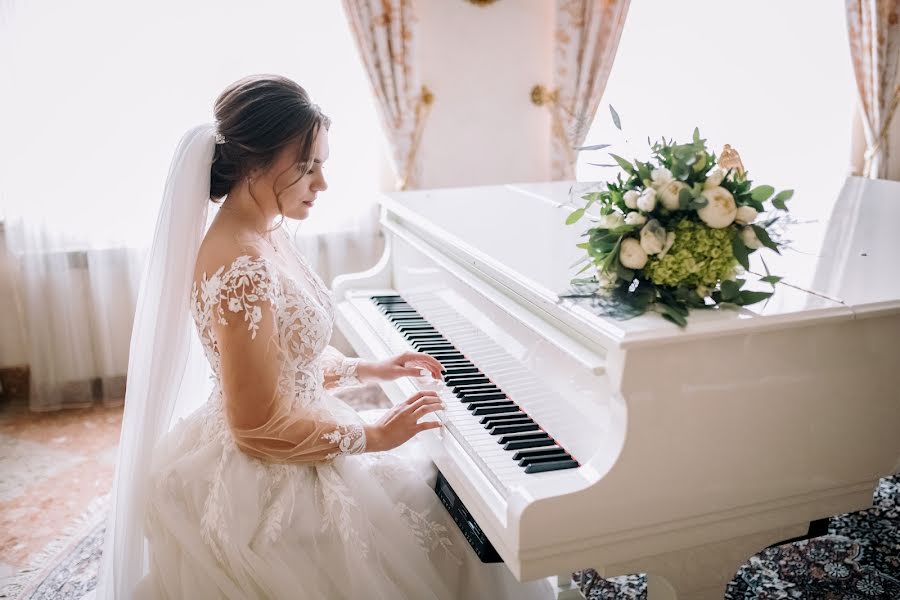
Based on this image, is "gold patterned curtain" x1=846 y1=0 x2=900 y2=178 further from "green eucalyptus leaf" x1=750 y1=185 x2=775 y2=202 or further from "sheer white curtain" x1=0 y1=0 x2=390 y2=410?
"green eucalyptus leaf" x1=750 y1=185 x2=775 y2=202

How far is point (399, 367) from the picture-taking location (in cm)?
240

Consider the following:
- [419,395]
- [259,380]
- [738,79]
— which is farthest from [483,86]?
[259,380]

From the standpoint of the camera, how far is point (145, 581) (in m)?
1.91

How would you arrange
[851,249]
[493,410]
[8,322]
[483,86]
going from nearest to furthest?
[493,410] < [851,249] < [8,322] < [483,86]

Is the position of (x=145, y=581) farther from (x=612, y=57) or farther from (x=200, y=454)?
(x=612, y=57)

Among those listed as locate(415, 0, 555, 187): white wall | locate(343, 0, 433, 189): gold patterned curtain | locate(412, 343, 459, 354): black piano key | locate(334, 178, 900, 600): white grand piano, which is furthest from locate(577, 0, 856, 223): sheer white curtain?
locate(334, 178, 900, 600): white grand piano

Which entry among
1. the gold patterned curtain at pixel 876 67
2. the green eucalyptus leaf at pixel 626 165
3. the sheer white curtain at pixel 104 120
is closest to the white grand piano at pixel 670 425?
the green eucalyptus leaf at pixel 626 165

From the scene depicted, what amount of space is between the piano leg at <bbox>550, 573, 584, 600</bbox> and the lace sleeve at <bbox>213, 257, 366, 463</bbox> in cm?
96

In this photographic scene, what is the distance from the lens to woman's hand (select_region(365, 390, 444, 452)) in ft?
6.59

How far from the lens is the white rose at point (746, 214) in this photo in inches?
67.4

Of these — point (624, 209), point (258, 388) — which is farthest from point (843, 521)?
A: point (258, 388)

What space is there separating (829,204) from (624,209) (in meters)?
1.79

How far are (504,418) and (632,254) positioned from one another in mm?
562

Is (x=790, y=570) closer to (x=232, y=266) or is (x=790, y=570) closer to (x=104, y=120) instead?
(x=232, y=266)
